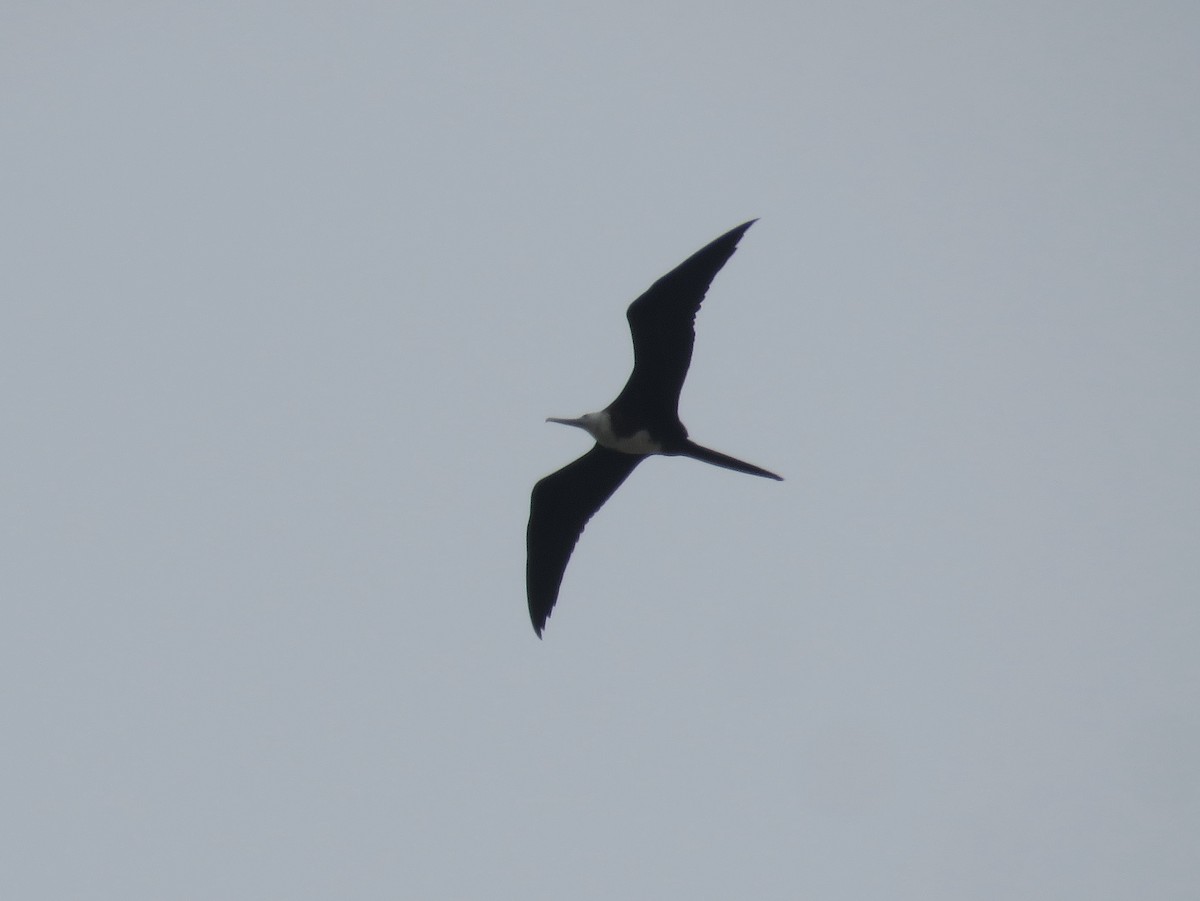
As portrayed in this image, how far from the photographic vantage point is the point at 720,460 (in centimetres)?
811

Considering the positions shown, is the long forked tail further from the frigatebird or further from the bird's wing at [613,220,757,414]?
the bird's wing at [613,220,757,414]

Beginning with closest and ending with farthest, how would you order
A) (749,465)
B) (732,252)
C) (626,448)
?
(732,252) < (749,465) < (626,448)

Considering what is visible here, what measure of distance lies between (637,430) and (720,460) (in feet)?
2.24

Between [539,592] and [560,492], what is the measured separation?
→ 783 mm

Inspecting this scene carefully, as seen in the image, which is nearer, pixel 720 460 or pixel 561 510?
pixel 720 460

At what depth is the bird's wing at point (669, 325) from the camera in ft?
24.6

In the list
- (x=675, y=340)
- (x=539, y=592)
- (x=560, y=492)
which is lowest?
(x=539, y=592)

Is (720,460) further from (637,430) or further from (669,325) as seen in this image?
(669,325)

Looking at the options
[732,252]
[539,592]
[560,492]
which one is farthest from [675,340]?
[539,592]

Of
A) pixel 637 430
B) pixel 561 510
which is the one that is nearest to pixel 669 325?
pixel 637 430

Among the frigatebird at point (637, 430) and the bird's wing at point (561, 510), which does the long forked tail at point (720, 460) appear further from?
the bird's wing at point (561, 510)

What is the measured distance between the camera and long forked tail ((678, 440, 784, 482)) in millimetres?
7891

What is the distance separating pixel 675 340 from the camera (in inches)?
313

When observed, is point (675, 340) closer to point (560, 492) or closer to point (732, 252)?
point (732, 252)
